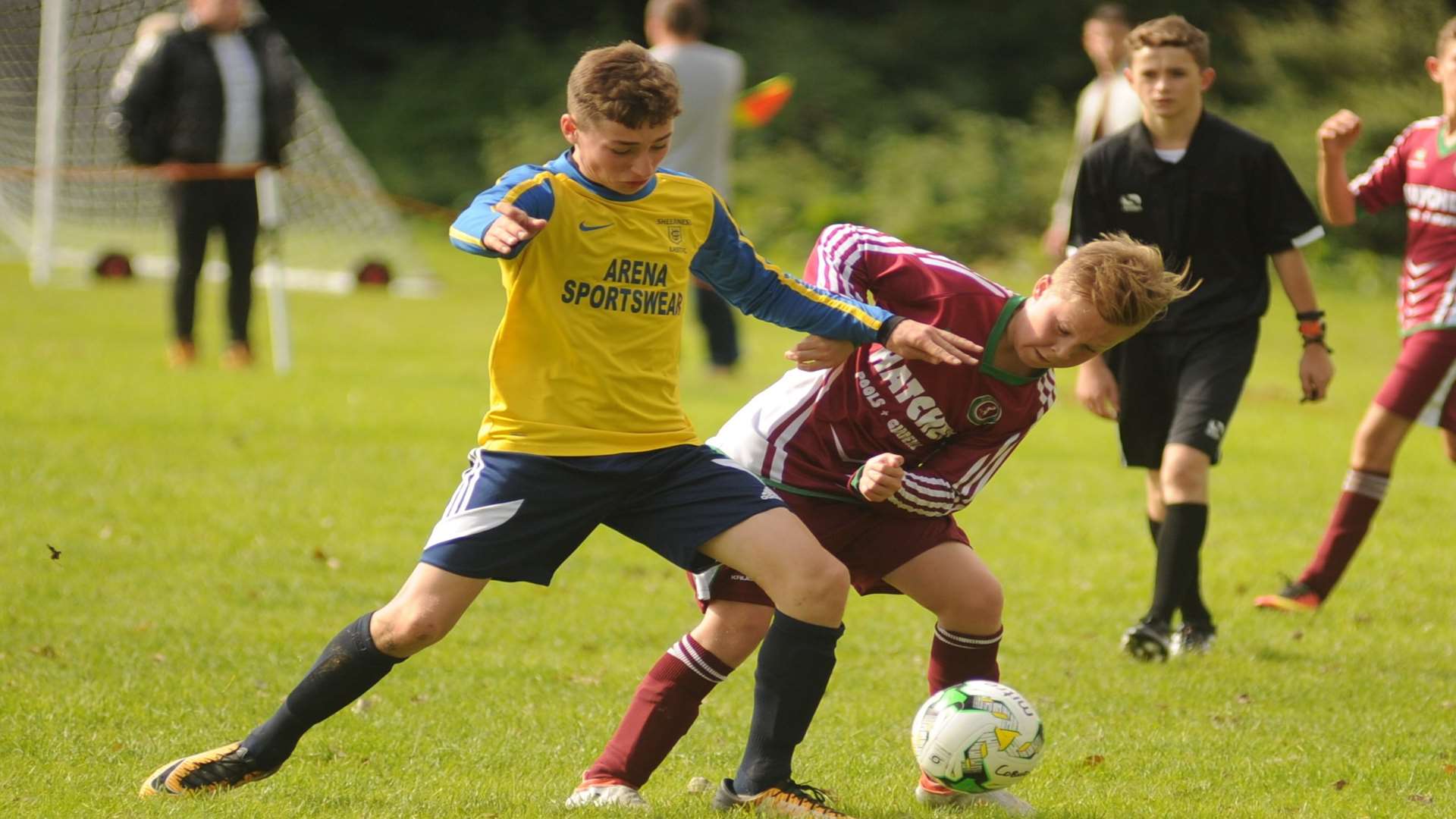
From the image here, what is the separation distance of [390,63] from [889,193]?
41.4 ft

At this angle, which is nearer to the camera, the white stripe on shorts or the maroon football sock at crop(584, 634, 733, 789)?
the white stripe on shorts

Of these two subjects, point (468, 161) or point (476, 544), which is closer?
point (476, 544)

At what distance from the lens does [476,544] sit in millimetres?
3842

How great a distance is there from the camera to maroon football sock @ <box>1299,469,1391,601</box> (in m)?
6.45

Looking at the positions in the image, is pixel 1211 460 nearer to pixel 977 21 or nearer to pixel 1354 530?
pixel 1354 530

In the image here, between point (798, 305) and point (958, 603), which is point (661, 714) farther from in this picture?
point (798, 305)

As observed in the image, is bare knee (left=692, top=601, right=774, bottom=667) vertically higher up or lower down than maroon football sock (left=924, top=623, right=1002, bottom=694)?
higher up

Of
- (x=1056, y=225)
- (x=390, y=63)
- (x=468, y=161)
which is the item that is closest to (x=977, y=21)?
(x=468, y=161)

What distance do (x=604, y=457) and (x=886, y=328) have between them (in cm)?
74

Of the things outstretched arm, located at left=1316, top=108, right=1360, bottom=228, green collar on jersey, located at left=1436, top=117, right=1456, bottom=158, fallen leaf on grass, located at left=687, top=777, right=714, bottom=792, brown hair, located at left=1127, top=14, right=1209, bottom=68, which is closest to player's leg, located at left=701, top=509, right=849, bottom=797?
fallen leaf on grass, located at left=687, top=777, right=714, bottom=792

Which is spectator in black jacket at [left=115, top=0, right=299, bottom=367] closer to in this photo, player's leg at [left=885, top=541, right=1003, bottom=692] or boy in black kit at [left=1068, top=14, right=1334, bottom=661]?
boy in black kit at [left=1068, top=14, right=1334, bottom=661]

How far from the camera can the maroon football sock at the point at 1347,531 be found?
6.45 metres

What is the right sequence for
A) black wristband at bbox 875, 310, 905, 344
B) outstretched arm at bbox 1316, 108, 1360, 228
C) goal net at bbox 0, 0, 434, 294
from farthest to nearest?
goal net at bbox 0, 0, 434, 294 → outstretched arm at bbox 1316, 108, 1360, 228 → black wristband at bbox 875, 310, 905, 344

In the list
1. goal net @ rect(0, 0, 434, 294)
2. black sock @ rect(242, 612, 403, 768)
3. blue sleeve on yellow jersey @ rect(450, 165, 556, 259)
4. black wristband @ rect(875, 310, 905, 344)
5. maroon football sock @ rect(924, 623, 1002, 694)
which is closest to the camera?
blue sleeve on yellow jersey @ rect(450, 165, 556, 259)
